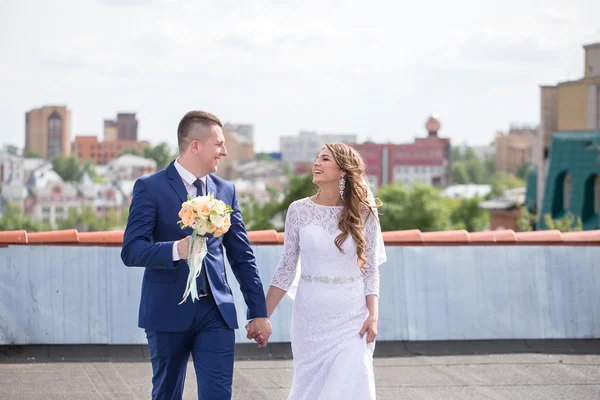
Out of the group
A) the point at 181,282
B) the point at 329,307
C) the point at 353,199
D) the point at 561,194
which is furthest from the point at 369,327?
the point at 561,194

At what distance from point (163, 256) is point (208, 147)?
0.73 meters

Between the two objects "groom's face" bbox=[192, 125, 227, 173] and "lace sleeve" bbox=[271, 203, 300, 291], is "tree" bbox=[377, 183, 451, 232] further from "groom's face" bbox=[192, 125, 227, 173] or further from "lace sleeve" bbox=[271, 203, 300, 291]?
"groom's face" bbox=[192, 125, 227, 173]

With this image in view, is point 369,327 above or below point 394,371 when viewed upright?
above

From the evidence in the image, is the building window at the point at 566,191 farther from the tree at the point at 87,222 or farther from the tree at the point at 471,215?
the tree at the point at 87,222

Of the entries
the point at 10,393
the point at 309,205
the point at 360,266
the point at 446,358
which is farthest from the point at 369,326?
the point at 446,358

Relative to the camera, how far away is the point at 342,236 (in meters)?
6.50

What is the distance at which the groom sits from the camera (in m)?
5.96

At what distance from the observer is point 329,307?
6.52 m

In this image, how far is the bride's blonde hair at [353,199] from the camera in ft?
21.4

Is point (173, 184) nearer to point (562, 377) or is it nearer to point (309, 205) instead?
point (309, 205)

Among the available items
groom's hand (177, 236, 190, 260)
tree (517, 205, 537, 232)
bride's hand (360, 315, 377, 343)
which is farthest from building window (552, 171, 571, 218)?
groom's hand (177, 236, 190, 260)

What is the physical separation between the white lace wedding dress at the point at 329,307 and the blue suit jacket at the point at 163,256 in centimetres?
64

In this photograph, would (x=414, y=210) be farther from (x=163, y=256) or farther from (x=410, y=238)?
(x=163, y=256)

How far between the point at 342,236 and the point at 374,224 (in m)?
0.24
